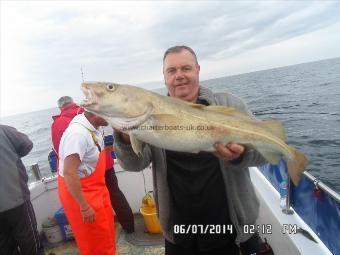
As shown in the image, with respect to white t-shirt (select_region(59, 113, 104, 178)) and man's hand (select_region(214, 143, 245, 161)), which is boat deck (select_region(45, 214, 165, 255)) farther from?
man's hand (select_region(214, 143, 245, 161))

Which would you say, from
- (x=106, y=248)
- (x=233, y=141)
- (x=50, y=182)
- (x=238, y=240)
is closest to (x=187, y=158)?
(x=233, y=141)

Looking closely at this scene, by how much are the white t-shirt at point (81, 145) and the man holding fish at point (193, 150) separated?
119 cm

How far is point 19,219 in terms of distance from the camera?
484cm

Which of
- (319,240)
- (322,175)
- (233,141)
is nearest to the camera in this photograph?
(233,141)

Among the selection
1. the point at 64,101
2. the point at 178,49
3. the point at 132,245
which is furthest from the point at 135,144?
the point at 132,245

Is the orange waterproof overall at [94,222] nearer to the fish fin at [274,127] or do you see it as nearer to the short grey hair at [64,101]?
the short grey hair at [64,101]

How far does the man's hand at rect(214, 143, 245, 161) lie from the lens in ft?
9.39

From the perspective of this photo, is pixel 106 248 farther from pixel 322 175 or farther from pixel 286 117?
pixel 286 117

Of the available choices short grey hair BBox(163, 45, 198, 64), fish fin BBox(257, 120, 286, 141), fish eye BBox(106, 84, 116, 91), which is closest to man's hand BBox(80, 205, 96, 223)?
fish eye BBox(106, 84, 116, 91)

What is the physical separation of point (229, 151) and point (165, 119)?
709mm

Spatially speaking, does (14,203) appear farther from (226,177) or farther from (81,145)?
(226,177)

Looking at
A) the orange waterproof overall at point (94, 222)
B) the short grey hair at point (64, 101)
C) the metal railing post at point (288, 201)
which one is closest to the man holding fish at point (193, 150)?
the metal railing post at point (288, 201)

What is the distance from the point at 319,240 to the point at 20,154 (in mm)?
4905
